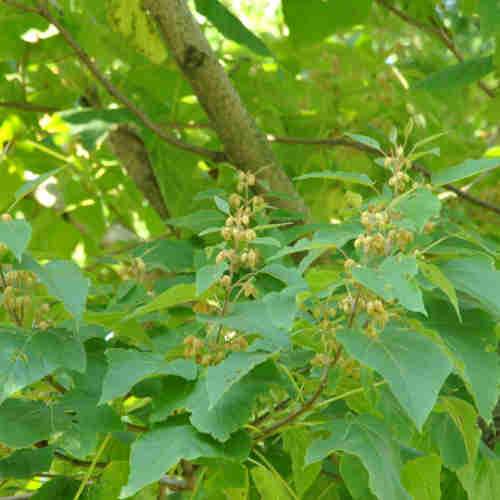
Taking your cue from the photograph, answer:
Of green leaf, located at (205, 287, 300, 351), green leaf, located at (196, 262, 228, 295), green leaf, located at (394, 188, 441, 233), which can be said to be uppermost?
green leaf, located at (394, 188, 441, 233)

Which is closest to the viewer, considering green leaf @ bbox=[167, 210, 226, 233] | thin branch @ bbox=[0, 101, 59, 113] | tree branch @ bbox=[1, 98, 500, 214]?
green leaf @ bbox=[167, 210, 226, 233]

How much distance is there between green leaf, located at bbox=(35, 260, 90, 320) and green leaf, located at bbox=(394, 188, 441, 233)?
399mm

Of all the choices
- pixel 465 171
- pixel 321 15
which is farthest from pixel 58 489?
pixel 321 15

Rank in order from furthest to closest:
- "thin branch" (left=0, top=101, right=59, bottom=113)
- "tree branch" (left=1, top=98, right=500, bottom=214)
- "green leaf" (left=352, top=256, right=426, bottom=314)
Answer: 1. "thin branch" (left=0, top=101, right=59, bottom=113)
2. "tree branch" (left=1, top=98, right=500, bottom=214)
3. "green leaf" (left=352, top=256, right=426, bottom=314)

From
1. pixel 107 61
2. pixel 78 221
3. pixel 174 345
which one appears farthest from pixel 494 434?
pixel 78 221

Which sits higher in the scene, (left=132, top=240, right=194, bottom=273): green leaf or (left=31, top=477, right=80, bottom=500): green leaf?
(left=132, top=240, right=194, bottom=273): green leaf

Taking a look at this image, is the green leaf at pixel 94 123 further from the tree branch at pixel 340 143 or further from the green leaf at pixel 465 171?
the green leaf at pixel 465 171

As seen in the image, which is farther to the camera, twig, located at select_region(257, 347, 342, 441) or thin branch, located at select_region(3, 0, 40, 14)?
thin branch, located at select_region(3, 0, 40, 14)

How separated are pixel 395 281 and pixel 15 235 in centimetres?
44

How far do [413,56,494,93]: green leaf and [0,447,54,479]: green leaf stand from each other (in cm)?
127

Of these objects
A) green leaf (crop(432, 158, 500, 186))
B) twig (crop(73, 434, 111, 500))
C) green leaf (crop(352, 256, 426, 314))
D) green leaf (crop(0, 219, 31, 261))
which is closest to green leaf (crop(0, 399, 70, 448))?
twig (crop(73, 434, 111, 500))

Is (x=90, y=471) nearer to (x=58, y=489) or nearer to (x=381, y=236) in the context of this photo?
(x=58, y=489)

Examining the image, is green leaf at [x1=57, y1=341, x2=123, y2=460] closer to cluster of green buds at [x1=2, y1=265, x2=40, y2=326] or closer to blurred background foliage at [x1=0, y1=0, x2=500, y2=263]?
cluster of green buds at [x1=2, y1=265, x2=40, y2=326]

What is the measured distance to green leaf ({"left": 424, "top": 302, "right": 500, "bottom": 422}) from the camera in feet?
3.68
